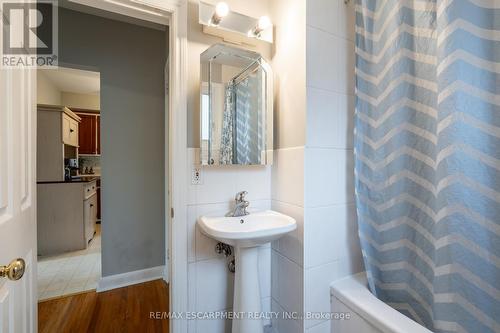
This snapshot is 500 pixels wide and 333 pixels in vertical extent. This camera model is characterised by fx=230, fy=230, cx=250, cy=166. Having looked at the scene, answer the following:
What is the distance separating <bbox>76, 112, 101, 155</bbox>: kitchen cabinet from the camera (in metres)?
4.52

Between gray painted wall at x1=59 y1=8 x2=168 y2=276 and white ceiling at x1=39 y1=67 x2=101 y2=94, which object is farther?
white ceiling at x1=39 y1=67 x2=101 y2=94

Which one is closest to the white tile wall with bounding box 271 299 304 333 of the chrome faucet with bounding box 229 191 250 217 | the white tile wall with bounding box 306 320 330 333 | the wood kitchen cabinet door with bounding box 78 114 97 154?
the white tile wall with bounding box 306 320 330 333

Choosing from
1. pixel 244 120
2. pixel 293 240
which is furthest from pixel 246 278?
pixel 244 120

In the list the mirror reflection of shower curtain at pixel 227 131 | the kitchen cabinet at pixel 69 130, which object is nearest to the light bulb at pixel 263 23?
the mirror reflection of shower curtain at pixel 227 131

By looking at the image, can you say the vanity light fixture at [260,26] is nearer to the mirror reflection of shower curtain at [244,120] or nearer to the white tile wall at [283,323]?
the mirror reflection of shower curtain at [244,120]

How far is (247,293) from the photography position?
1227 mm

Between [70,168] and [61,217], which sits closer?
[61,217]

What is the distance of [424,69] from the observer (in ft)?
3.39

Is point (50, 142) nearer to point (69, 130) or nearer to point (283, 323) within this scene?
point (69, 130)

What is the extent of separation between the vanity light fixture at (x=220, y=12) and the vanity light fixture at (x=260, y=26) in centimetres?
20

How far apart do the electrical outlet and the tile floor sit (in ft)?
5.83

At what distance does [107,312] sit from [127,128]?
1.60 meters

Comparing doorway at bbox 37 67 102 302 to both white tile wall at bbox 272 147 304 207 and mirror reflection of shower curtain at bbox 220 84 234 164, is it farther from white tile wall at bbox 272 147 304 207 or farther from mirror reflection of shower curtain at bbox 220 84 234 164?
white tile wall at bbox 272 147 304 207

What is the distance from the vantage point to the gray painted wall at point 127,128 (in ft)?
7.06
